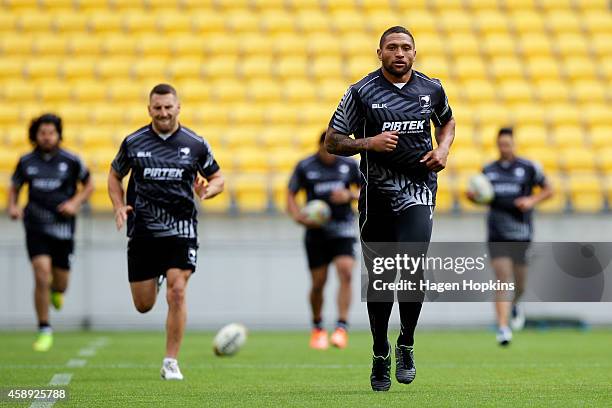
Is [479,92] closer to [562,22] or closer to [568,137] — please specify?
[568,137]

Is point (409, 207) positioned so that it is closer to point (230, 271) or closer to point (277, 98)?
point (230, 271)

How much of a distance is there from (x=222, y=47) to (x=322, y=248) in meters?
9.57

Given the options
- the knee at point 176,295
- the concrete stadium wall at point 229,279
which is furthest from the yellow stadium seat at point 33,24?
the knee at point 176,295

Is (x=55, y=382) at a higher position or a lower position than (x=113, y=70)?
lower

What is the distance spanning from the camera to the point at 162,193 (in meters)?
8.76

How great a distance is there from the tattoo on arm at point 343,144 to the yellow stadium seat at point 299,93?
1319cm

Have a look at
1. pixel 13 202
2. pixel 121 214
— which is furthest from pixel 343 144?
pixel 13 202

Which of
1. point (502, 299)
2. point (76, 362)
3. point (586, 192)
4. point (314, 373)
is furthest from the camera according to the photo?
point (586, 192)

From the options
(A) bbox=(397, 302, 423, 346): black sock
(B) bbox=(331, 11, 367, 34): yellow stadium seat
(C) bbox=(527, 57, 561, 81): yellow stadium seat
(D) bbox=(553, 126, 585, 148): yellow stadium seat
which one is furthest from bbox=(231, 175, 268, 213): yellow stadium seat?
(A) bbox=(397, 302, 423, 346): black sock

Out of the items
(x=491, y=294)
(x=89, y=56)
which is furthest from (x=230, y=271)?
(x=89, y=56)

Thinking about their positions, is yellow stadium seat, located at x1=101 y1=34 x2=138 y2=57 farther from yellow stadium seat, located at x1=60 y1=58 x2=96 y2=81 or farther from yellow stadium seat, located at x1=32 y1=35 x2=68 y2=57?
yellow stadium seat, located at x1=32 y1=35 x2=68 y2=57

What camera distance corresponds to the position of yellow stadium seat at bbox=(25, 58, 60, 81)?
21.0 meters

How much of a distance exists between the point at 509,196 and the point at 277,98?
24.1ft

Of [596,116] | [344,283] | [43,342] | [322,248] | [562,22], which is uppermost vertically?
[562,22]
